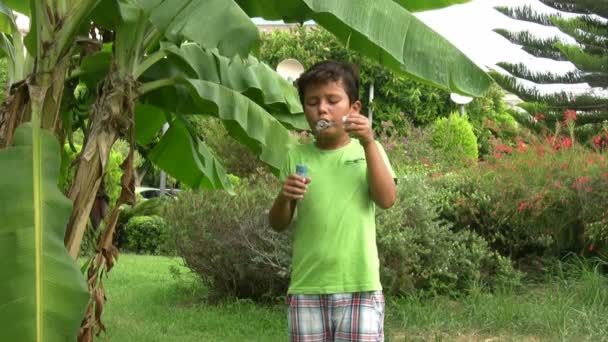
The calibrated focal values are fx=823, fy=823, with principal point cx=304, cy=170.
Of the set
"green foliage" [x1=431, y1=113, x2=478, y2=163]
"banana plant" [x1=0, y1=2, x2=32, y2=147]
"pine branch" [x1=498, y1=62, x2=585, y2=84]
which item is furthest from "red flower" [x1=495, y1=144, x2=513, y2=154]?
"pine branch" [x1=498, y1=62, x2=585, y2=84]

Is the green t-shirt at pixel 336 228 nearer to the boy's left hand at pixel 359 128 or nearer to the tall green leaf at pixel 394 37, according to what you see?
the boy's left hand at pixel 359 128

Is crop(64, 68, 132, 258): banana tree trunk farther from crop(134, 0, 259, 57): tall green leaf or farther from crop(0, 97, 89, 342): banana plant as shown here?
crop(134, 0, 259, 57): tall green leaf

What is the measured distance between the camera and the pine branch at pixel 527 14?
14781 mm

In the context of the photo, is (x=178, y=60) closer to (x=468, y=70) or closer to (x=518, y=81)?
(x=468, y=70)

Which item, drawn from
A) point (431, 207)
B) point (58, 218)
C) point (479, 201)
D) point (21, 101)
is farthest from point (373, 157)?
point (479, 201)

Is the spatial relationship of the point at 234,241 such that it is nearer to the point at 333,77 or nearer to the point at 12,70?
the point at 12,70

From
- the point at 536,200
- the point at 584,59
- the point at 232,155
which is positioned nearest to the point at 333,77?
the point at 536,200

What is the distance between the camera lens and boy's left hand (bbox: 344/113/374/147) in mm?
2980

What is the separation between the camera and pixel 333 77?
313 centimetres

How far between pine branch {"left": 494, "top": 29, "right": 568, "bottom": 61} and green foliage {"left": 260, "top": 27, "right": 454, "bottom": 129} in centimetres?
622

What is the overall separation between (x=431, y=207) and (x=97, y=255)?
3.86 metres

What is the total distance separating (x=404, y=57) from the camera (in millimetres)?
3574

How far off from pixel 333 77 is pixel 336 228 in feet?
1.88

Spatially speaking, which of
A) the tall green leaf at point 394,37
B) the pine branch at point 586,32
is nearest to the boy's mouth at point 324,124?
the tall green leaf at point 394,37
